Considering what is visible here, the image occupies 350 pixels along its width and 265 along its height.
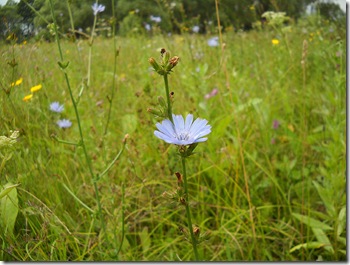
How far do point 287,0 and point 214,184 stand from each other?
34.4 inches

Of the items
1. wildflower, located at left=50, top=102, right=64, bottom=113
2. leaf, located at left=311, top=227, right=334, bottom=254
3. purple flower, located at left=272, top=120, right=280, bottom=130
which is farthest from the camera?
purple flower, located at left=272, top=120, right=280, bottom=130

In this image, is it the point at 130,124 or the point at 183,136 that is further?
the point at 130,124

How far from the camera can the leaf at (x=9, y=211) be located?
0.72m

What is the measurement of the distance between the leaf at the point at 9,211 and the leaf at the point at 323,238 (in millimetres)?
653

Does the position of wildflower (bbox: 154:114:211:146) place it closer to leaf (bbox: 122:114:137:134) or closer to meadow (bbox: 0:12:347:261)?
meadow (bbox: 0:12:347:261)

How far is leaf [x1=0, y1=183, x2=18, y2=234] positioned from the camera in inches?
28.5

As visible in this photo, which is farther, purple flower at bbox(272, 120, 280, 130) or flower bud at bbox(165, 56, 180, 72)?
purple flower at bbox(272, 120, 280, 130)

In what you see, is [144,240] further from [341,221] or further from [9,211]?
[341,221]

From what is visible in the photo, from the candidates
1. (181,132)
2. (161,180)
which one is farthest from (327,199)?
(181,132)

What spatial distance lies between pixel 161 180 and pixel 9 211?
0.44m

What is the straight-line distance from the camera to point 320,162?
4.00 ft

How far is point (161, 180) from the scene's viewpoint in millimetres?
1076

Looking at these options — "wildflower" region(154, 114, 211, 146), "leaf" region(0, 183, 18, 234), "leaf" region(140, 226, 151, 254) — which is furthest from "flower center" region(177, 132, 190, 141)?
"leaf" region(140, 226, 151, 254)

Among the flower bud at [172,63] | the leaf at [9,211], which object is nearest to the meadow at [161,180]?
the leaf at [9,211]
